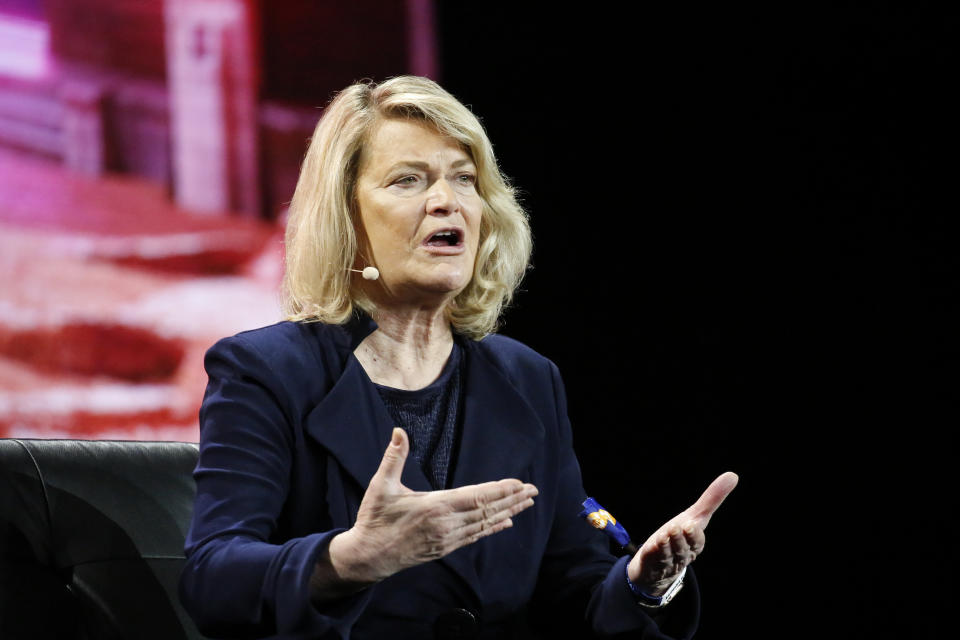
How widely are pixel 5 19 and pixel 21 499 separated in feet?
5.27

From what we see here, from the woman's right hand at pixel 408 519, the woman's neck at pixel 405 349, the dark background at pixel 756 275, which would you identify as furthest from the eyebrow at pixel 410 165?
the dark background at pixel 756 275

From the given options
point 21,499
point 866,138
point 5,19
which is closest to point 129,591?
point 21,499

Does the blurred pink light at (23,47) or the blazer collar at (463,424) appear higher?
the blurred pink light at (23,47)

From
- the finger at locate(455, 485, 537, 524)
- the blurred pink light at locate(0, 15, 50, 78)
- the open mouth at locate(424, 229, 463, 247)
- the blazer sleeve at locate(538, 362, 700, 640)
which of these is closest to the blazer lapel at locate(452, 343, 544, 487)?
the blazer sleeve at locate(538, 362, 700, 640)

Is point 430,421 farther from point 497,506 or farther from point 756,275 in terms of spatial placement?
point 756,275

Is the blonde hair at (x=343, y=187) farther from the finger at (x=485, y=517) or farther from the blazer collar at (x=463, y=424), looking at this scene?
the finger at (x=485, y=517)

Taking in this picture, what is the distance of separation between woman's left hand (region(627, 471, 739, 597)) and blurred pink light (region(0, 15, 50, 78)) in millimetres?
2020

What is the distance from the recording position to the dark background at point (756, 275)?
9.89ft

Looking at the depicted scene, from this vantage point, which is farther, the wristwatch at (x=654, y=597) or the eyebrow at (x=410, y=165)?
the eyebrow at (x=410, y=165)

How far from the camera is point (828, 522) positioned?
303cm

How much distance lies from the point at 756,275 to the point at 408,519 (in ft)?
7.41

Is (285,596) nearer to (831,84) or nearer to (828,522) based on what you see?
(828,522)

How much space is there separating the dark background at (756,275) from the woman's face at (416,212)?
63.8 inches

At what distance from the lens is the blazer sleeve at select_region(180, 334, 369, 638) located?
1258 millimetres
